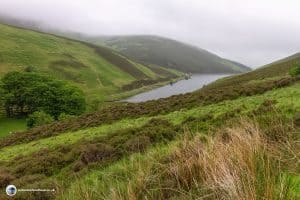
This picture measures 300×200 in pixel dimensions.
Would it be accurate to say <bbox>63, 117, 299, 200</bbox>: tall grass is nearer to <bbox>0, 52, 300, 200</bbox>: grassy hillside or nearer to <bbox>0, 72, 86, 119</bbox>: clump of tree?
<bbox>0, 52, 300, 200</bbox>: grassy hillside

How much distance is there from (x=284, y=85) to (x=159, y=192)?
26532 millimetres

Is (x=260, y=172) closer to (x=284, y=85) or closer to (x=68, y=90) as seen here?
(x=284, y=85)

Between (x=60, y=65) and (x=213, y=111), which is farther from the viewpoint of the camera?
(x=60, y=65)

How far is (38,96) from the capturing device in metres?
89.3

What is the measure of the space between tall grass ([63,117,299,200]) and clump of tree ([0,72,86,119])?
7794cm

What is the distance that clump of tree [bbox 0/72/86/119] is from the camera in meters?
87.5

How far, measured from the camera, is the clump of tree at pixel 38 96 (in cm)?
8750

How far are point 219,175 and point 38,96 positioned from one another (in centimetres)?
8618

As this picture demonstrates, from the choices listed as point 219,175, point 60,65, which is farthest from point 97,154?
point 60,65

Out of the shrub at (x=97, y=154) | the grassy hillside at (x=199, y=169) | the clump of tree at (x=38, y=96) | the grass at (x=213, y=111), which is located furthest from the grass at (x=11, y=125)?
the grassy hillside at (x=199, y=169)

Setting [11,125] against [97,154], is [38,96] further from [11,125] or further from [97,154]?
[97,154]

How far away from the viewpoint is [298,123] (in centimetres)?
1366

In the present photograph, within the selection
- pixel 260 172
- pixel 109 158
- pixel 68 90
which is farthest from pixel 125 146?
pixel 68 90

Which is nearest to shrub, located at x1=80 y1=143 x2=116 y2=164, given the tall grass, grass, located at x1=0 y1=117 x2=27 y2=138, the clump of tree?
the tall grass
